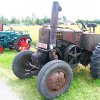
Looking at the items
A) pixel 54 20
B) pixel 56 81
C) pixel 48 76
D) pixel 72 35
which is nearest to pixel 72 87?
pixel 56 81

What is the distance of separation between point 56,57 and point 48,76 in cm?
94

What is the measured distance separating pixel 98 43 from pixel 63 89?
194 centimetres

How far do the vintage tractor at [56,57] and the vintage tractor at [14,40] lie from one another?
5.25 metres

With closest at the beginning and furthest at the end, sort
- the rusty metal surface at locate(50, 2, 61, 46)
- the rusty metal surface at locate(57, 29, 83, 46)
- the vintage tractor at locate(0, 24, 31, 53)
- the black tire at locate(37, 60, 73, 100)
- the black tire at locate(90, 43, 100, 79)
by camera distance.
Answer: the black tire at locate(37, 60, 73, 100) → the rusty metal surface at locate(50, 2, 61, 46) → the black tire at locate(90, 43, 100, 79) → the rusty metal surface at locate(57, 29, 83, 46) → the vintage tractor at locate(0, 24, 31, 53)

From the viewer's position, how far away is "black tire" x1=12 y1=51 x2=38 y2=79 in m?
6.67

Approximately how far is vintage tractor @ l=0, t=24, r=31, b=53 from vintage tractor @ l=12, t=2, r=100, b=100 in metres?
5.25

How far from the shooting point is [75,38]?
6.74 meters

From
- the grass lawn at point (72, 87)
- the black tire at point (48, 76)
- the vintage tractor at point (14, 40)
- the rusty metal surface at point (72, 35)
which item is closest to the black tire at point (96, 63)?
the grass lawn at point (72, 87)

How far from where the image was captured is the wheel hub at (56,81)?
17.6 feet

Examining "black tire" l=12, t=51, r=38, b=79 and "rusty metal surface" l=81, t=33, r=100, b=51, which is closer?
"black tire" l=12, t=51, r=38, b=79

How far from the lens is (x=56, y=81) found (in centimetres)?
543

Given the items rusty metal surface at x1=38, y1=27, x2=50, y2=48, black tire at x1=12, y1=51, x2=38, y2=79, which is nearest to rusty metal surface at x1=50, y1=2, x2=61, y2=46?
rusty metal surface at x1=38, y1=27, x2=50, y2=48

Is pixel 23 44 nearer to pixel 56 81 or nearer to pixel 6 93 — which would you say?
pixel 6 93

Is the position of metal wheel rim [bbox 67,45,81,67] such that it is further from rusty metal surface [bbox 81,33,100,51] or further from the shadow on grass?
the shadow on grass
